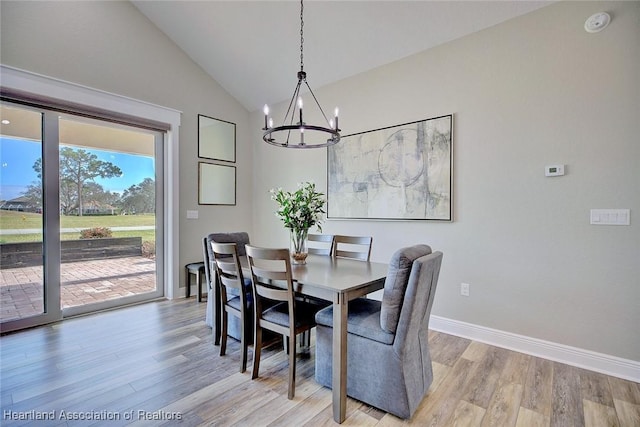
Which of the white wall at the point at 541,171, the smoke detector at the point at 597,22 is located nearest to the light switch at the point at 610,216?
the white wall at the point at 541,171

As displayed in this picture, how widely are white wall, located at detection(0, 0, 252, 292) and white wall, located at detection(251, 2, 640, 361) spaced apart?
270cm

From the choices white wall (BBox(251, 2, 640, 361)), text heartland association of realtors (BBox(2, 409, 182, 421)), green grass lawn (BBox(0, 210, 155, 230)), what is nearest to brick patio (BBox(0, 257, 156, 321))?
green grass lawn (BBox(0, 210, 155, 230))

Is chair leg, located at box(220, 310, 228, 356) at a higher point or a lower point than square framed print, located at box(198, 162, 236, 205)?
lower

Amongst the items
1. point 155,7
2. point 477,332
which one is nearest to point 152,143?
point 155,7

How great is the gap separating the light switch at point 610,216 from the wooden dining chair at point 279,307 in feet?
7.29

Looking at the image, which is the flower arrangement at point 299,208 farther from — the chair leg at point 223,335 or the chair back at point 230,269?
the chair leg at point 223,335

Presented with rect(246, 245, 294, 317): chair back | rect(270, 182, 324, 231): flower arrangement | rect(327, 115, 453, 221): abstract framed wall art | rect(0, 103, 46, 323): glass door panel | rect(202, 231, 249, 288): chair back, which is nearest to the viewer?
rect(246, 245, 294, 317): chair back

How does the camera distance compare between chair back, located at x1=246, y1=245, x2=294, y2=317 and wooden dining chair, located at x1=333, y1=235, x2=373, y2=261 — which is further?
wooden dining chair, located at x1=333, y1=235, x2=373, y2=261

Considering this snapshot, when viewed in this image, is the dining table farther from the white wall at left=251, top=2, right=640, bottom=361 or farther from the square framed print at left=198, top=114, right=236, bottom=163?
the square framed print at left=198, top=114, right=236, bottom=163

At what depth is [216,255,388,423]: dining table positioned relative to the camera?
1746mm

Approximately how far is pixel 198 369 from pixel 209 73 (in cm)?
387

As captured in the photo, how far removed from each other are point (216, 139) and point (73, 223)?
206cm

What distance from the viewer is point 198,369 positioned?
2.29m

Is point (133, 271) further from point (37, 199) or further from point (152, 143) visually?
point (152, 143)
